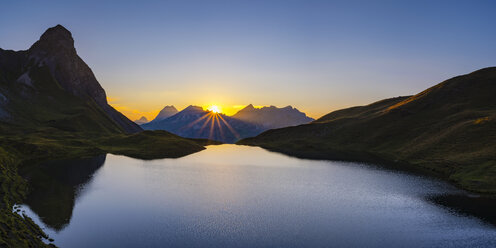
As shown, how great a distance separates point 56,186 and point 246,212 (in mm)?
54255

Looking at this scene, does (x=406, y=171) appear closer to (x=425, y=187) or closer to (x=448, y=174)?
(x=448, y=174)

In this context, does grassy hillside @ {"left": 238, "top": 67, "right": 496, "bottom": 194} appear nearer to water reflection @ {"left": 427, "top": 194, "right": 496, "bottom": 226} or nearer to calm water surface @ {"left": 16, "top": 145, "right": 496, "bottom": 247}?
water reflection @ {"left": 427, "top": 194, "right": 496, "bottom": 226}

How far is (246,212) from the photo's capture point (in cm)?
5356

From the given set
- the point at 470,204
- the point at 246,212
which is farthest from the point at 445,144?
the point at 246,212

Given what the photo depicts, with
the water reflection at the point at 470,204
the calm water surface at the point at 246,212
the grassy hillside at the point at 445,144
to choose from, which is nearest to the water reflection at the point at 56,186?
the calm water surface at the point at 246,212

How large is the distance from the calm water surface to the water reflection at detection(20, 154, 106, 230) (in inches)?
9.3

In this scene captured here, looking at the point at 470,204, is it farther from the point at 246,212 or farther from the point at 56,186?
the point at 56,186

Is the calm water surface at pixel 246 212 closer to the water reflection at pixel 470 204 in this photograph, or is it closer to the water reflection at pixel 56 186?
the water reflection at pixel 56 186

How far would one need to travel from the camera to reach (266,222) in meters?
48.0

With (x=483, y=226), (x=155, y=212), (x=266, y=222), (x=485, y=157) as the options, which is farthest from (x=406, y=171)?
(x=155, y=212)

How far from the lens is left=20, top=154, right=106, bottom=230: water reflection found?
50438 millimetres

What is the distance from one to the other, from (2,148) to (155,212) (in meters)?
91.4

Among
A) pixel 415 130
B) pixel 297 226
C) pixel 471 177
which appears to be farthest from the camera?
pixel 415 130

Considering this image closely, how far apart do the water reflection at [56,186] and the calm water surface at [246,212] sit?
24 centimetres
